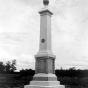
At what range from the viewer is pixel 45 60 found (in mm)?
10836

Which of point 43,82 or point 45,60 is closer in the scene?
point 43,82

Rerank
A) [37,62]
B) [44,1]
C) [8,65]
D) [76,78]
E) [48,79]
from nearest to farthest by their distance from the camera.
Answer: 1. [48,79]
2. [37,62]
3. [44,1]
4. [76,78]
5. [8,65]

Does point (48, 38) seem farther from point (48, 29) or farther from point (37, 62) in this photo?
point (37, 62)

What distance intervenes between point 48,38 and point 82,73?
42.8 feet

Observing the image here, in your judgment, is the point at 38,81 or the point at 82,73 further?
the point at 82,73

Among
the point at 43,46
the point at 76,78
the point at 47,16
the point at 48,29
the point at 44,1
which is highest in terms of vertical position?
the point at 44,1

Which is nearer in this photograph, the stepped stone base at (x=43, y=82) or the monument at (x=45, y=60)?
the stepped stone base at (x=43, y=82)

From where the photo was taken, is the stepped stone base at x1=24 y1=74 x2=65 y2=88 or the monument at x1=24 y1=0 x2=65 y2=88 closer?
the stepped stone base at x1=24 y1=74 x2=65 y2=88

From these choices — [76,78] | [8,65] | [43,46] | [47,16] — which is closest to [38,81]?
[43,46]

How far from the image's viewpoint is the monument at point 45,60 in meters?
10.4

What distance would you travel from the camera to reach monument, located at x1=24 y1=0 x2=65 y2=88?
10.4 metres

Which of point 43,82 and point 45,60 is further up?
point 45,60

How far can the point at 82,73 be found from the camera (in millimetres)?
22375

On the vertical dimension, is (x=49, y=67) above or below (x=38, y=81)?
above
